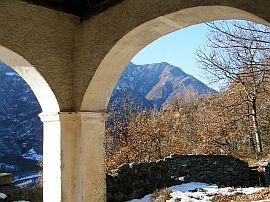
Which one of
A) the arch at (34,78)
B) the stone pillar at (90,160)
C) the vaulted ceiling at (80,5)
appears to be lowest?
the stone pillar at (90,160)

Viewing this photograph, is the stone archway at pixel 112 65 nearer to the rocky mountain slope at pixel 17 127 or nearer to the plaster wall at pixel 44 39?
the plaster wall at pixel 44 39

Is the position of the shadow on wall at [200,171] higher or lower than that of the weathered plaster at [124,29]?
lower

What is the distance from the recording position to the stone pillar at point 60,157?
3543 mm

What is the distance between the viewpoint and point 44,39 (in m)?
3.47

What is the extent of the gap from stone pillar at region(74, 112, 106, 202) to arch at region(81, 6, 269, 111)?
167 millimetres

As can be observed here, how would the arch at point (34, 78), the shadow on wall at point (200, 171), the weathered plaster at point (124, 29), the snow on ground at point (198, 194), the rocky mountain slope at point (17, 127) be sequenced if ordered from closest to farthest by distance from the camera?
1. the weathered plaster at point (124, 29)
2. the arch at point (34, 78)
3. the snow on ground at point (198, 194)
4. the shadow on wall at point (200, 171)
5. the rocky mountain slope at point (17, 127)

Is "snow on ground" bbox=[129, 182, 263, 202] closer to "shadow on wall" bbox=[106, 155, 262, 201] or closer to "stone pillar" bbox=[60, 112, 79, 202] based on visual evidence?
"shadow on wall" bbox=[106, 155, 262, 201]

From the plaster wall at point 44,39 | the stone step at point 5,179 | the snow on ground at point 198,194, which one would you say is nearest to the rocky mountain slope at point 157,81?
the snow on ground at point 198,194

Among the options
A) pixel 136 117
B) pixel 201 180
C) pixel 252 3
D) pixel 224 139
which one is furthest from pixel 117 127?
pixel 252 3

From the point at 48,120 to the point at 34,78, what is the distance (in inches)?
21.1

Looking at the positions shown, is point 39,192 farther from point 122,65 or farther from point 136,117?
point 136,117

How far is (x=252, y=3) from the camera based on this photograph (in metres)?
2.32

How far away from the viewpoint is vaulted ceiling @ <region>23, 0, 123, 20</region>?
3.48 metres

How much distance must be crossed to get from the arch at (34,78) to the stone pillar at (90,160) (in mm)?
386
